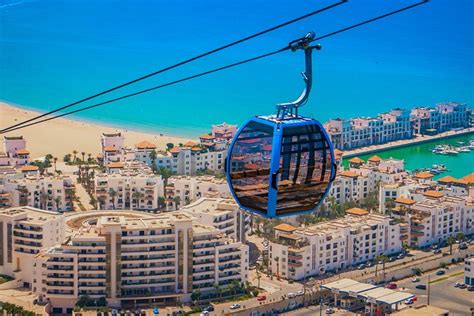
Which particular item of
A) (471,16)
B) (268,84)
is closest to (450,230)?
(268,84)

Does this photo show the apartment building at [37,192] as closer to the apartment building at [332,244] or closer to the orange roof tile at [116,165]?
the orange roof tile at [116,165]

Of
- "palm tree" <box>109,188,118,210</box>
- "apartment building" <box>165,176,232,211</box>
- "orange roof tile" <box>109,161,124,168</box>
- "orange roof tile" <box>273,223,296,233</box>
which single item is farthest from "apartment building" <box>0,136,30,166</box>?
"orange roof tile" <box>273,223,296,233</box>

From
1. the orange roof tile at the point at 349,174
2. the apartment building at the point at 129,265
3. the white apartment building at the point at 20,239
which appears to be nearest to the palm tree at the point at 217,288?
the apartment building at the point at 129,265

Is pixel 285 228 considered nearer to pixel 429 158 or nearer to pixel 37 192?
pixel 37 192

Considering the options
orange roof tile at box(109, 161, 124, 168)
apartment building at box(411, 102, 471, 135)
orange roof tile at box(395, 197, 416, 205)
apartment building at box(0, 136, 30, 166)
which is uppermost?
apartment building at box(411, 102, 471, 135)

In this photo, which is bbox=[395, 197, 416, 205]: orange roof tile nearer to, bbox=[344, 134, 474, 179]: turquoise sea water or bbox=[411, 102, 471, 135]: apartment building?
bbox=[344, 134, 474, 179]: turquoise sea water
